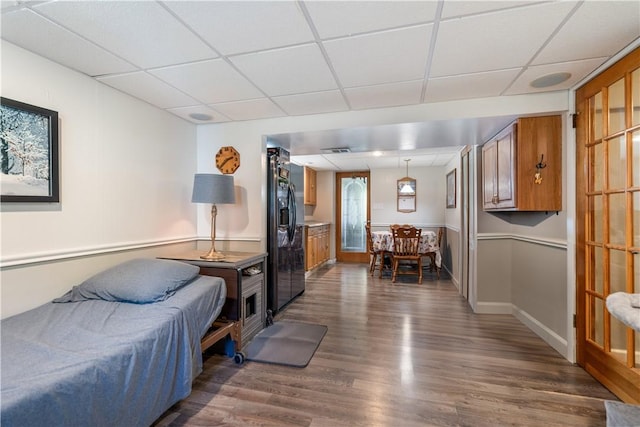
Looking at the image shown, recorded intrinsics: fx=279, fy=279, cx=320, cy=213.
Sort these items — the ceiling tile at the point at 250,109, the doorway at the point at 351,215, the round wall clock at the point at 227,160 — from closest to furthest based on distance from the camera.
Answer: the ceiling tile at the point at 250,109
the round wall clock at the point at 227,160
the doorway at the point at 351,215

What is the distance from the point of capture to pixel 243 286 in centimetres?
240

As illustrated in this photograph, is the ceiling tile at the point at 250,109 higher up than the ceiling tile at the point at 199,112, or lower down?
higher up

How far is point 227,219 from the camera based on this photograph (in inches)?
122

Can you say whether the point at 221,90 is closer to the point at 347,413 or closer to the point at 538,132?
the point at 347,413

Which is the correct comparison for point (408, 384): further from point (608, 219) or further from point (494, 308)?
point (494, 308)

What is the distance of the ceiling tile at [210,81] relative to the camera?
1.92 metres

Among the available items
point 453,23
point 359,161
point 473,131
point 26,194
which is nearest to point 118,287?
point 26,194

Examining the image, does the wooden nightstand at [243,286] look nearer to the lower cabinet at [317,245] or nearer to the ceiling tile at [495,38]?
the ceiling tile at [495,38]

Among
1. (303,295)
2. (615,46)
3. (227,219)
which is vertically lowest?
(303,295)

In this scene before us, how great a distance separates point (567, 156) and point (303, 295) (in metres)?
3.28

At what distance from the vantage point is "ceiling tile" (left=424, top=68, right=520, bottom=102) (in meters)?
2.02

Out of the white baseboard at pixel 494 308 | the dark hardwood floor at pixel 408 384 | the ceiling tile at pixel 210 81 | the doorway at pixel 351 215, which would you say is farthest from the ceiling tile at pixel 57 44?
the doorway at pixel 351 215

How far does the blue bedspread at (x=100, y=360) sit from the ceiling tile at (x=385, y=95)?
197 centimetres

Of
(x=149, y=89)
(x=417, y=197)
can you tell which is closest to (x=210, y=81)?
(x=149, y=89)
